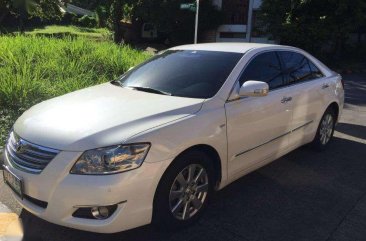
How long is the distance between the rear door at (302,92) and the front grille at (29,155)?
9.19 ft

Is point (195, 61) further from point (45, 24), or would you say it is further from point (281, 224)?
point (45, 24)

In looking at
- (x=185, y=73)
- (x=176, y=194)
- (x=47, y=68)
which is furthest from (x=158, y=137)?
(x=47, y=68)

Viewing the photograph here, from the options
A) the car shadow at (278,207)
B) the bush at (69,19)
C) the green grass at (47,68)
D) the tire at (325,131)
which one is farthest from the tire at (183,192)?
the bush at (69,19)

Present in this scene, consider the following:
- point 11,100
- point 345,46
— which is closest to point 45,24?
point 345,46

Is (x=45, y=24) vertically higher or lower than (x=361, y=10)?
lower

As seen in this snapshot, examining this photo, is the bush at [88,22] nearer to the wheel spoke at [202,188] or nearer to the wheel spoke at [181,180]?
the wheel spoke at [202,188]

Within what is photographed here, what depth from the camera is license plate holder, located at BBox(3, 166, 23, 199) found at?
337cm

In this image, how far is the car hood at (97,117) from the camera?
3230 mm

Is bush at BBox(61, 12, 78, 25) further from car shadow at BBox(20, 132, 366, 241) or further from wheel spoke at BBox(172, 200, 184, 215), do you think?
wheel spoke at BBox(172, 200, 184, 215)

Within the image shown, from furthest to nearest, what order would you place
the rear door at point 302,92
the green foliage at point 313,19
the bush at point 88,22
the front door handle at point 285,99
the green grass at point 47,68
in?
the bush at point 88,22 → the green foliage at point 313,19 → the green grass at point 47,68 → the rear door at point 302,92 → the front door handle at point 285,99

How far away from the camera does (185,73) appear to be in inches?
175

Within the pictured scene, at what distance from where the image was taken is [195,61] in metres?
4.62

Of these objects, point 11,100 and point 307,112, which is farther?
point 11,100

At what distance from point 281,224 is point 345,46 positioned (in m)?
19.5
